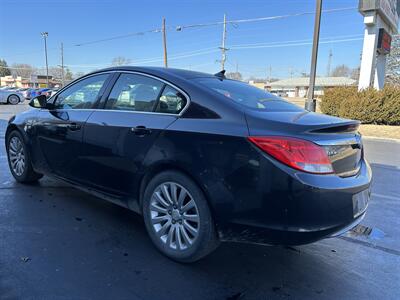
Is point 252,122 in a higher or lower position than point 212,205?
higher

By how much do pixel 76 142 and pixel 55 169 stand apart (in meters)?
0.64

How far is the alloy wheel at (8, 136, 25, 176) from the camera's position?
4691 mm

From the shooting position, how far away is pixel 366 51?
56.7 feet

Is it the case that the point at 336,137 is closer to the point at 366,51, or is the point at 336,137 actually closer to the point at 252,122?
the point at 252,122

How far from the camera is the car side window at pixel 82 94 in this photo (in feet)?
12.1

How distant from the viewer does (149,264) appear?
9.40 ft

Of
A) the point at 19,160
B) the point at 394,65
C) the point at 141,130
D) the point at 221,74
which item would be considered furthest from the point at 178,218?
the point at 394,65

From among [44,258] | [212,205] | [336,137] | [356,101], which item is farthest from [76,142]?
[356,101]

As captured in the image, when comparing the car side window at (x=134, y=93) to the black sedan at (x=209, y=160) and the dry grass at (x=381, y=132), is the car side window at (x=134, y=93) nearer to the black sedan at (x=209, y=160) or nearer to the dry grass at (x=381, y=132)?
the black sedan at (x=209, y=160)

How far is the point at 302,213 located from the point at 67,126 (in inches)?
105

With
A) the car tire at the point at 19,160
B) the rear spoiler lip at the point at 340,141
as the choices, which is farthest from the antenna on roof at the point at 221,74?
the car tire at the point at 19,160

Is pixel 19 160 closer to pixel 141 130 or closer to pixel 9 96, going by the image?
pixel 141 130

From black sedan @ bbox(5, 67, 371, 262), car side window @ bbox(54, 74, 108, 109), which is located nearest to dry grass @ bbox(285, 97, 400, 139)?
black sedan @ bbox(5, 67, 371, 262)

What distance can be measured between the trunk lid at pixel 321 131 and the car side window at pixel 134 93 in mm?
963
